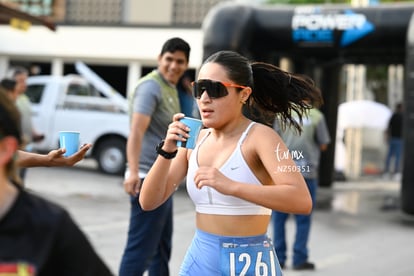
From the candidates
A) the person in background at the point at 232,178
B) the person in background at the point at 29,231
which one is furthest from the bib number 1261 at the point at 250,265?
the person in background at the point at 29,231

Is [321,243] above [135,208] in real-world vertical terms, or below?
below

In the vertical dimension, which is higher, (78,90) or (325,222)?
(78,90)

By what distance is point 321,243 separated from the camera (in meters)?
8.62

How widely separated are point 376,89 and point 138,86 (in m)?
26.0

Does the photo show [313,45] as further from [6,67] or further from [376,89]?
[376,89]

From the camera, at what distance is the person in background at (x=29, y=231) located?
1817 mm

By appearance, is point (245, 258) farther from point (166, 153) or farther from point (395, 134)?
point (395, 134)

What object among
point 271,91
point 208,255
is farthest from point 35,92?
point 208,255

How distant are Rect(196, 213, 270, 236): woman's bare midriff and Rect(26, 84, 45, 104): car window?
11.8 m

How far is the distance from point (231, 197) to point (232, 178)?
0.28 feet

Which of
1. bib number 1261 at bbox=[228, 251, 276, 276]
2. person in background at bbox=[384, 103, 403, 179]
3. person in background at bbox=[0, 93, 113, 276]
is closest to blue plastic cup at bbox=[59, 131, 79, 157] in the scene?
bib number 1261 at bbox=[228, 251, 276, 276]

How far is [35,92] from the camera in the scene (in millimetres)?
14477

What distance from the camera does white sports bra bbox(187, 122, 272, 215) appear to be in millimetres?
2934

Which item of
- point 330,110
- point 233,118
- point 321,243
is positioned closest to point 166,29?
point 330,110
